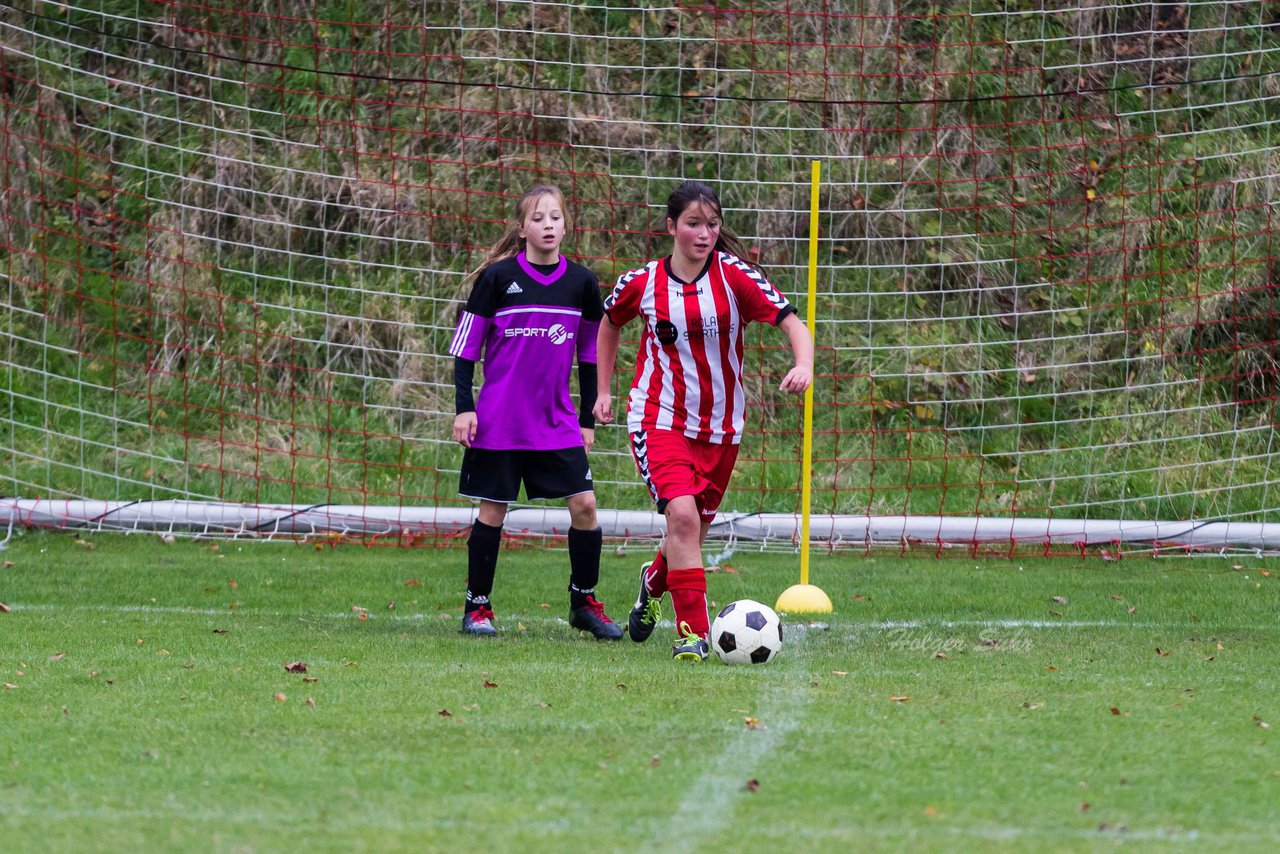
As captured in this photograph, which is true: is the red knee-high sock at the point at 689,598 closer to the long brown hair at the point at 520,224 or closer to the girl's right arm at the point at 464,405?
the girl's right arm at the point at 464,405

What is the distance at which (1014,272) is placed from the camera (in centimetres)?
→ 1107

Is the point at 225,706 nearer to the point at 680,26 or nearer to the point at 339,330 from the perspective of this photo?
the point at 339,330

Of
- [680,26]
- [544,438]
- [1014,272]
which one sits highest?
[680,26]

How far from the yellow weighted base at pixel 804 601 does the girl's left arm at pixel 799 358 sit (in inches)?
53.5

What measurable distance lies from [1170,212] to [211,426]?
283 inches

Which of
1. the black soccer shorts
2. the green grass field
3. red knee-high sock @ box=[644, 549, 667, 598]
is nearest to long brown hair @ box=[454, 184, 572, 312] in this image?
the black soccer shorts

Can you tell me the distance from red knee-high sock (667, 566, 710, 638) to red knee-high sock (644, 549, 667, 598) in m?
0.37

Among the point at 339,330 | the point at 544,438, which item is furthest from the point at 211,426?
the point at 544,438

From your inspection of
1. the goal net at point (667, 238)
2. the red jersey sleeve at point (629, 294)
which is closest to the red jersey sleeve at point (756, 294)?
the red jersey sleeve at point (629, 294)

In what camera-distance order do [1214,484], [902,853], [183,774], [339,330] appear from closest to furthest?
[902,853], [183,774], [1214,484], [339,330]

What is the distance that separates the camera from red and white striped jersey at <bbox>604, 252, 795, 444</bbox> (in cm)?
557

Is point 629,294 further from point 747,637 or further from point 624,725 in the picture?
point 624,725

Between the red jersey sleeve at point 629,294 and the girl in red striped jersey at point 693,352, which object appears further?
the red jersey sleeve at point 629,294

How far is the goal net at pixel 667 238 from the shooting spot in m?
9.70
